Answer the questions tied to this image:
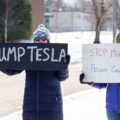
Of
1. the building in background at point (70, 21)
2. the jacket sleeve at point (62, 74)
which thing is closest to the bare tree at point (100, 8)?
the jacket sleeve at point (62, 74)

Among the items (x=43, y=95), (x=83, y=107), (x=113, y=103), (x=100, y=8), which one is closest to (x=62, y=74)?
(x=43, y=95)

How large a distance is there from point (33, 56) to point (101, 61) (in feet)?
2.47

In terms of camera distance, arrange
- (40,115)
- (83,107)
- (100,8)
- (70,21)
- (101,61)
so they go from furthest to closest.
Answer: (70,21) < (100,8) < (83,107) < (101,61) < (40,115)

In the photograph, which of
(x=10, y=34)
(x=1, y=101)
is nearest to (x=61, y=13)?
(x=10, y=34)

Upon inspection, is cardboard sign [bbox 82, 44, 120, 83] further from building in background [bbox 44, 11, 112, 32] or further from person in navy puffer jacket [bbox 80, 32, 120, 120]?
building in background [bbox 44, 11, 112, 32]

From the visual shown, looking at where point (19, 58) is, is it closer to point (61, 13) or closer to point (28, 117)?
point (28, 117)

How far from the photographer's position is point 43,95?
4156 millimetres

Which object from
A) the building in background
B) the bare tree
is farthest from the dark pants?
the building in background

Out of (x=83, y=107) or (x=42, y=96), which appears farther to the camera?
(x=83, y=107)

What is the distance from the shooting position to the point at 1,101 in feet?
30.9

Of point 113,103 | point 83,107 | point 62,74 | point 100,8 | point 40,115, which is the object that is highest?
point 100,8

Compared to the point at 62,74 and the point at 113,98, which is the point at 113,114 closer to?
the point at 113,98

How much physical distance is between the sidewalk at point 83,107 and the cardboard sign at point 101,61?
3017mm

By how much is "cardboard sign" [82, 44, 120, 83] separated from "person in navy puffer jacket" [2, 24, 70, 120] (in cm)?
30
